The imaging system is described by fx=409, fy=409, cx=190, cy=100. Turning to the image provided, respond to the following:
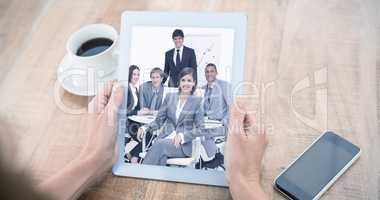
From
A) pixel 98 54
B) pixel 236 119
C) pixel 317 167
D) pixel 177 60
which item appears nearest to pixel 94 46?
pixel 98 54

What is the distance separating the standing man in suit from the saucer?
93 millimetres

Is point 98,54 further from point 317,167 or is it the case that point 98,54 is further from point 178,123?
point 317,167

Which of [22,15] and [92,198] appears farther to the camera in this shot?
[22,15]

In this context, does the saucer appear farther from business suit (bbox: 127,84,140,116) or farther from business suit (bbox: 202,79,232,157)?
business suit (bbox: 202,79,232,157)

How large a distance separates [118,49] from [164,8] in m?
0.14

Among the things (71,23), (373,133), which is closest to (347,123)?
(373,133)

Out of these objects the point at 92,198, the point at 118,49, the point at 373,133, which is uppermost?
the point at 118,49

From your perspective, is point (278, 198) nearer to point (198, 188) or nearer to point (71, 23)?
point (198, 188)

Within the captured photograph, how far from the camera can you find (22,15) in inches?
31.6

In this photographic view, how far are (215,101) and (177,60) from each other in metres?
0.09

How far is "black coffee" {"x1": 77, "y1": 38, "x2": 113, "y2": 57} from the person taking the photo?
68 cm

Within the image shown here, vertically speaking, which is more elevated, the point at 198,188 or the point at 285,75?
the point at 285,75

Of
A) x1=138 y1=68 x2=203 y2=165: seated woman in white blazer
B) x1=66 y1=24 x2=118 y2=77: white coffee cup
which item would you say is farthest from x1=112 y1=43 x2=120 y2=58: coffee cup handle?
x1=138 y1=68 x2=203 y2=165: seated woman in white blazer

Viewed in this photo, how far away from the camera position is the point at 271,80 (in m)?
0.67
